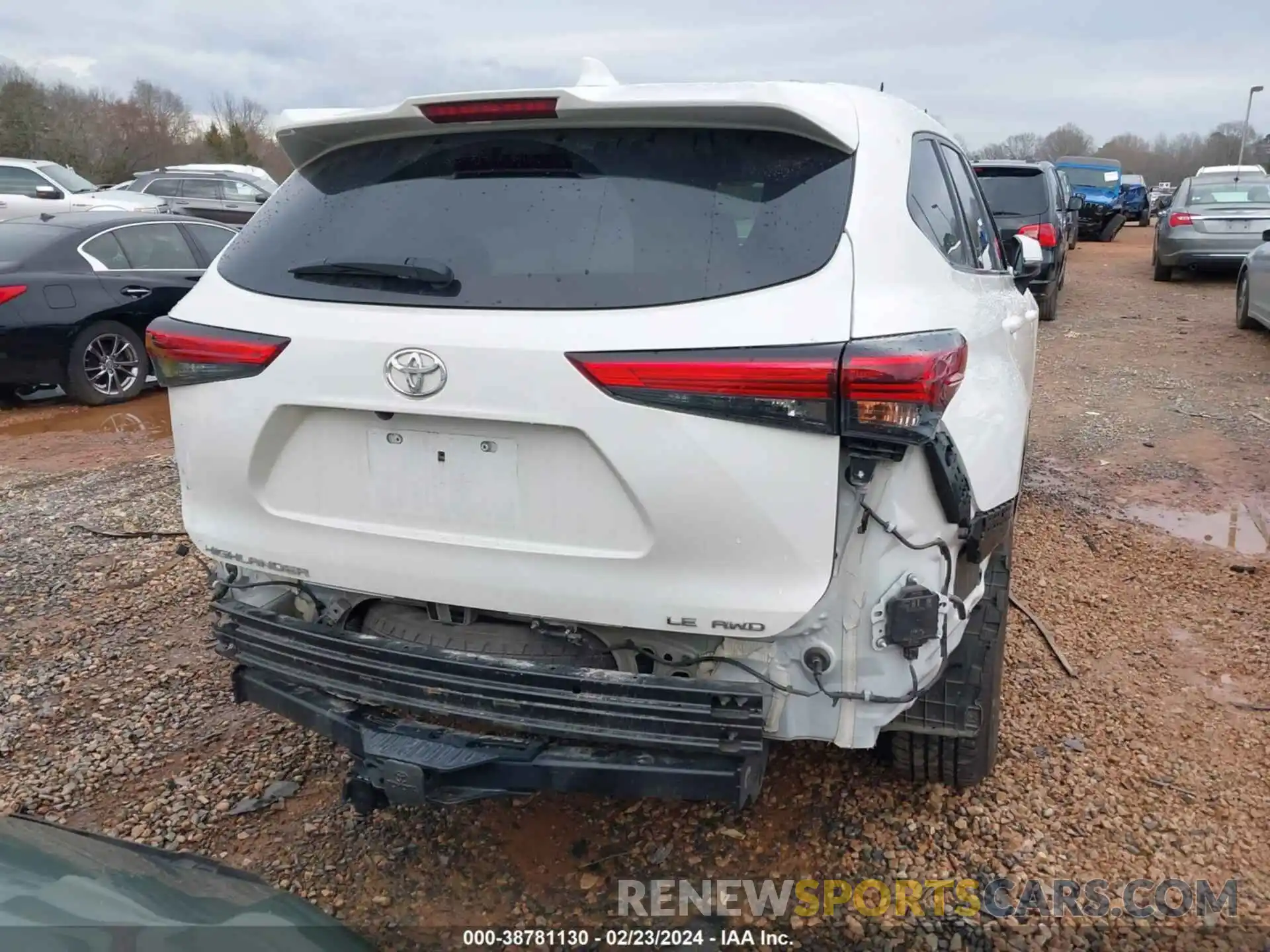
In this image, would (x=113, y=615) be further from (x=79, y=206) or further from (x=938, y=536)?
(x=79, y=206)

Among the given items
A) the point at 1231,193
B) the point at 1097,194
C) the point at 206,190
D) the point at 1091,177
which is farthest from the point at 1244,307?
the point at 206,190

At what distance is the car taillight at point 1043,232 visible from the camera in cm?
1026

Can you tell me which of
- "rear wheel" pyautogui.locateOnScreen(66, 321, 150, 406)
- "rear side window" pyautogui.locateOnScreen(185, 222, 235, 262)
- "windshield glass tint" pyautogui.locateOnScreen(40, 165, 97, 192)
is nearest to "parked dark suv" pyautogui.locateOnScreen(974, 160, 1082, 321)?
"rear side window" pyautogui.locateOnScreen(185, 222, 235, 262)

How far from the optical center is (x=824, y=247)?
6.55 feet

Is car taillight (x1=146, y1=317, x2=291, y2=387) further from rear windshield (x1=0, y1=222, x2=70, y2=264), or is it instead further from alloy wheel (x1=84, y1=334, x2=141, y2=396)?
rear windshield (x1=0, y1=222, x2=70, y2=264)

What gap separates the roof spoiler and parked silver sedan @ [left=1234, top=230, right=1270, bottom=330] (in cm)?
922

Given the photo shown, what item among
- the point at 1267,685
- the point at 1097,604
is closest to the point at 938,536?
the point at 1267,685

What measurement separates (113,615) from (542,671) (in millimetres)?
2842

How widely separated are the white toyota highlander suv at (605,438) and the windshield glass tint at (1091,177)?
939 inches

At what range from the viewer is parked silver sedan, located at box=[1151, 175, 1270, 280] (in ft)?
43.4

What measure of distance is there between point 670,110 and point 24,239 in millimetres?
7596

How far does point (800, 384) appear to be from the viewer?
1865 millimetres

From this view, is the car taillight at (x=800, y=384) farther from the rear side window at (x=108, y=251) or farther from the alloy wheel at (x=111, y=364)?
the rear side window at (x=108, y=251)

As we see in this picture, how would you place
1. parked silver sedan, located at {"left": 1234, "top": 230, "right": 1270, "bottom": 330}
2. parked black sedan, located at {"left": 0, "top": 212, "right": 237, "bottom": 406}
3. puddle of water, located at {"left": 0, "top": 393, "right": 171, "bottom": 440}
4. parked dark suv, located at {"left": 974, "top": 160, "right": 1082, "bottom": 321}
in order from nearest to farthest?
puddle of water, located at {"left": 0, "top": 393, "right": 171, "bottom": 440}
parked black sedan, located at {"left": 0, "top": 212, "right": 237, "bottom": 406}
parked silver sedan, located at {"left": 1234, "top": 230, "right": 1270, "bottom": 330}
parked dark suv, located at {"left": 974, "top": 160, "right": 1082, "bottom": 321}
